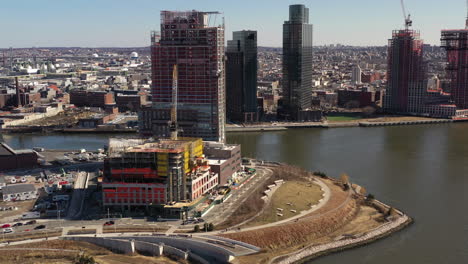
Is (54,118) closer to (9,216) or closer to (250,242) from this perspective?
(9,216)

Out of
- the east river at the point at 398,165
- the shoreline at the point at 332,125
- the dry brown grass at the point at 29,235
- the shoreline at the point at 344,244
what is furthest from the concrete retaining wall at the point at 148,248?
the shoreline at the point at 332,125

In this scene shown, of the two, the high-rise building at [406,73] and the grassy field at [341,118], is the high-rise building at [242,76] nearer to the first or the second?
the grassy field at [341,118]


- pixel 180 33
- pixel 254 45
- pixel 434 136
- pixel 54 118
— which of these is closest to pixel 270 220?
pixel 180 33

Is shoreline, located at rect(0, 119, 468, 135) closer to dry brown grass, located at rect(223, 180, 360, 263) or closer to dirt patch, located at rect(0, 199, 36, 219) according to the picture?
dirt patch, located at rect(0, 199, 36, 219)

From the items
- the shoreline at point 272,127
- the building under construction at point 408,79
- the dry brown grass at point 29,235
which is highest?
the building under construction at point 408,79

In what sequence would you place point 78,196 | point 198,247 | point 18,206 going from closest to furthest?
point 198,247
point 18,206
point 78,196

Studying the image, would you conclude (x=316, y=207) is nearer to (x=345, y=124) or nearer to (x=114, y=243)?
(x=114, y=243)

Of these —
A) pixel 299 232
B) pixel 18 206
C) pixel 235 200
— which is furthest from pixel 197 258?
pixel 18 206
